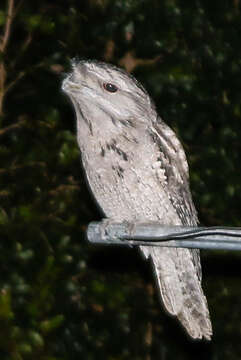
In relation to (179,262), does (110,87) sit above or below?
above

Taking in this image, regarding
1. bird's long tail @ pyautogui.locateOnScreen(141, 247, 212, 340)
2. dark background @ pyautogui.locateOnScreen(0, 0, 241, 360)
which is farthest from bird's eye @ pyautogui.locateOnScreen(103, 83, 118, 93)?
dark background @ pyautogui.locateOnScreen(0, 0, 241, 360)

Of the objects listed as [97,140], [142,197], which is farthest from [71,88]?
[142,197]

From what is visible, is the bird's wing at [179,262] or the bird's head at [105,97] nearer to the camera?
the bird's head at [105,97]

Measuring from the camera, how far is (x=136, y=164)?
2084 millimetres

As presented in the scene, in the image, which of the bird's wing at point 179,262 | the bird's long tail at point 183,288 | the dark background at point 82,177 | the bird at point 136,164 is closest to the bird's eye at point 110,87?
the bird at point 136,164

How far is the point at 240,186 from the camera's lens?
315 centimetres

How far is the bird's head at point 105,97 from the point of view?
1.88 m

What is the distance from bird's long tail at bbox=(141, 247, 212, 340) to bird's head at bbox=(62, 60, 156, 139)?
0.52 meters

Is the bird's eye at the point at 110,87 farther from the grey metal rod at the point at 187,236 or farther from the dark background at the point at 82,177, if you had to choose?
the dark background at the point at 82,177

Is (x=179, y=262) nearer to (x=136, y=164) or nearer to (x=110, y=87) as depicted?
(x=136, y=164)

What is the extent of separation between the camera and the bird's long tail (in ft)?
6.81

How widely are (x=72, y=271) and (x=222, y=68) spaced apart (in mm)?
1061

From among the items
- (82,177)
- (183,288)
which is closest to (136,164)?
(183,288)

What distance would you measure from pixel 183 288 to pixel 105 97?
26.6 inches
